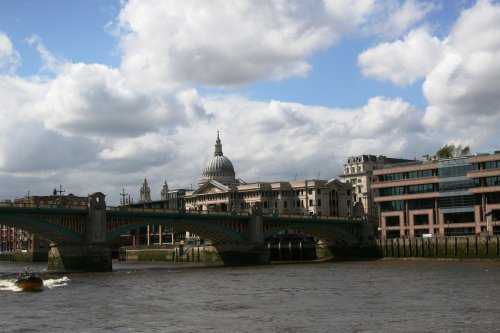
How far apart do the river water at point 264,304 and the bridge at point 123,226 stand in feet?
54.1

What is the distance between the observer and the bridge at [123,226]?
9169cm

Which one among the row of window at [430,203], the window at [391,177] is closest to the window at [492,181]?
the row of window at [430,203]

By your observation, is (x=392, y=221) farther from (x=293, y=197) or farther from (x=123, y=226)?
(x=123, y=226)

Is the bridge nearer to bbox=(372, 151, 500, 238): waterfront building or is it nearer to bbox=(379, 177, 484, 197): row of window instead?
bbox=(372, 151, 500, 238): waterfront building

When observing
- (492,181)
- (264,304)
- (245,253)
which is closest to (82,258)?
(245,253)

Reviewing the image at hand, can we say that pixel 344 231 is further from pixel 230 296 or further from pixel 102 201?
pixel 230 296

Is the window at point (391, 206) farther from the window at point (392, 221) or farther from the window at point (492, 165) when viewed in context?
the window at point (492, 165)

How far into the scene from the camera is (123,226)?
327 feet

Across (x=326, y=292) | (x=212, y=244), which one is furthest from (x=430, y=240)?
(x=326, y=292)

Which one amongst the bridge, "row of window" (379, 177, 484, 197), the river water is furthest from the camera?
"row of window" (379, 177, 484, 197)

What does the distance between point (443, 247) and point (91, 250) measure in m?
53.8

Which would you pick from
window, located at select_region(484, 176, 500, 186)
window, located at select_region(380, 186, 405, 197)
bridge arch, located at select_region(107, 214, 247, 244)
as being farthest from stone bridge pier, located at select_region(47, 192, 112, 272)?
window, located at select_region(484, 176, 500, 186)

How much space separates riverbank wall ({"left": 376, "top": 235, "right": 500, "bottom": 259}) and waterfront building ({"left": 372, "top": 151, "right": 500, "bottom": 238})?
7.82 metres

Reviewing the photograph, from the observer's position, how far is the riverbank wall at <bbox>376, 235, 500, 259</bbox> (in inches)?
4225
